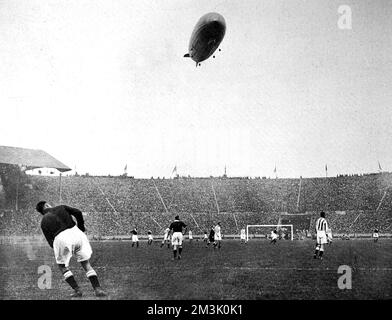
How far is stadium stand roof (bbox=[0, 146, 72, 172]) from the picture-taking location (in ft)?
177

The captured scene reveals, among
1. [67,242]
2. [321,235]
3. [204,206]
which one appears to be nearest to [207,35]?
[321,235]

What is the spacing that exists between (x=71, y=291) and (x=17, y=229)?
41.0 meters

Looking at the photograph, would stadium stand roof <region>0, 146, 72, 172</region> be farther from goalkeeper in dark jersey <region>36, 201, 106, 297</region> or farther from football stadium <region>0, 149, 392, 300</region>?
goalkeeper in dark jersey <region>36, 201, 106, 297</region>

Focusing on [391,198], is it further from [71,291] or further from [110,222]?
[71,291]

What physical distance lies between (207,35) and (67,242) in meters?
15.8

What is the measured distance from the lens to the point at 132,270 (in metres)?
13.1

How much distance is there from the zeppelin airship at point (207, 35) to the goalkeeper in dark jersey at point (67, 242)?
15309mm

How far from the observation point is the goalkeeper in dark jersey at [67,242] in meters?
7.94

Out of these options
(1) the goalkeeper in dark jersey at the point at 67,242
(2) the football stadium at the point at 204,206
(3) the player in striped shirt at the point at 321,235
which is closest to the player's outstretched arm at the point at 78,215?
(1) the goalkeeper in dark jersey at the point at 67,242

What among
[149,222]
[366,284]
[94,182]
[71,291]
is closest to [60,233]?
A: [71,291]

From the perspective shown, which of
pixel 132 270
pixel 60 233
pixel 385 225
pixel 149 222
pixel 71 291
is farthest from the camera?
pixel 149 222
